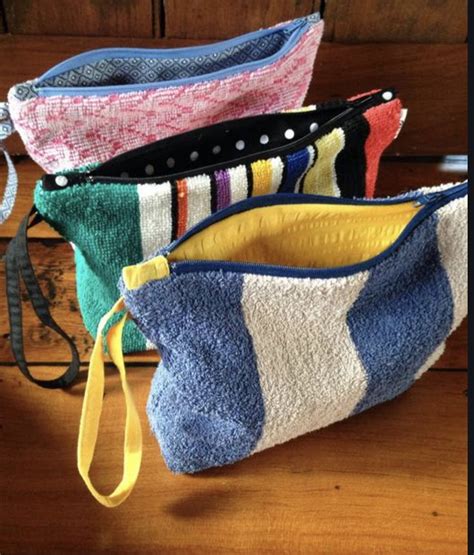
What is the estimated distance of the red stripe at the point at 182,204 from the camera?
0.47 metres

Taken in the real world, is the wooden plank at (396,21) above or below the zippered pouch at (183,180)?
above

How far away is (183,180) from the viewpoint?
0.47 m

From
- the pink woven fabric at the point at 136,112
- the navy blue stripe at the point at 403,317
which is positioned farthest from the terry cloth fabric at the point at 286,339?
the pink woven fabric at the point at 136,112

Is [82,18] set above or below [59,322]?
above

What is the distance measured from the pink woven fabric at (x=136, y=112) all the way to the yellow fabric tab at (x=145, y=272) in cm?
14

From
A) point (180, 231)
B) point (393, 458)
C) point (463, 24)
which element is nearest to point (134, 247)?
point (180, 231)

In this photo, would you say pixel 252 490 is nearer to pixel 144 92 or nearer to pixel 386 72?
pixel 144 92

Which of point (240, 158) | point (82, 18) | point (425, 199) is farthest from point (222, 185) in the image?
point (82, 18)

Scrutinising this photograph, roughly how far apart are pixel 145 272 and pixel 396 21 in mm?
376

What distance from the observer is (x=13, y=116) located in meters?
0.49

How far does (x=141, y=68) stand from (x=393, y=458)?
345mm

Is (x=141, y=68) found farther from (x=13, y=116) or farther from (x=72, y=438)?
(x=72, y=438)

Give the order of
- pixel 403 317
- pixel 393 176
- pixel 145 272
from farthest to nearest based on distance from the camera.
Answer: pixel 393 176, pixel 403 317, pixel 145 272

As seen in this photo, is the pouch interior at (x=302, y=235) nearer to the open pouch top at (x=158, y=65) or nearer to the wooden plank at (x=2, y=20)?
the open pouch top at (x=158, y=65)
